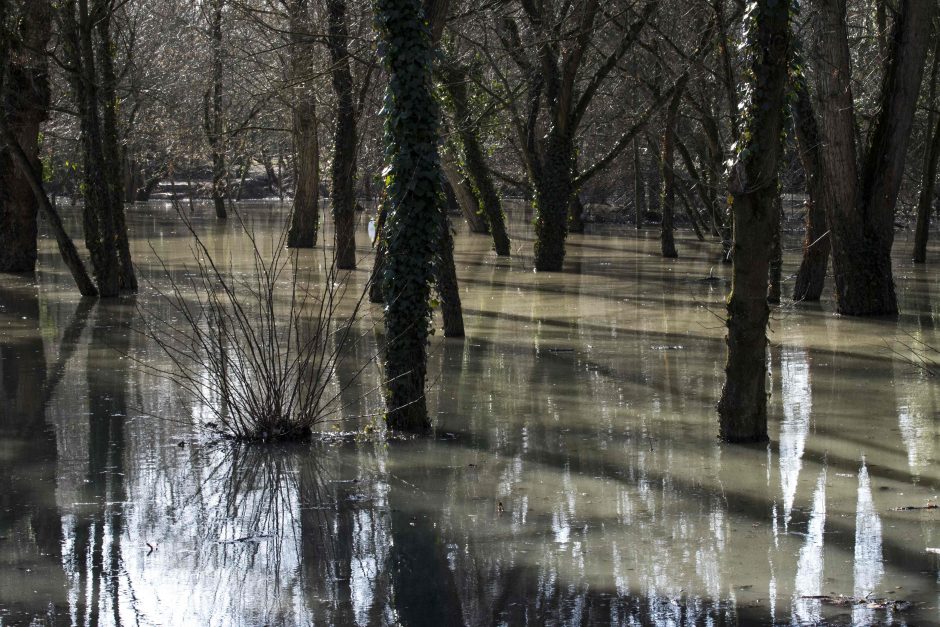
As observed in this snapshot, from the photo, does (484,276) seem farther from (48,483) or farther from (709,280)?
(48,483)

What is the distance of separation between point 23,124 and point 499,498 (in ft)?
55.9

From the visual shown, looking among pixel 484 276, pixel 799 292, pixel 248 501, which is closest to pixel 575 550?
pixel 248 501

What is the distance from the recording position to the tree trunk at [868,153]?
50.0ft

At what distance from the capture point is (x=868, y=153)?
15797 millimetres

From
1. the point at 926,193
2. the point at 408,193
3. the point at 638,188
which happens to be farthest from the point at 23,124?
the point at 638,188

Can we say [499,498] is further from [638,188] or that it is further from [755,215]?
[638,188]

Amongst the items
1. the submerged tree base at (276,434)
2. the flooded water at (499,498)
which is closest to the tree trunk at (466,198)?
the flooded water at (499,498)

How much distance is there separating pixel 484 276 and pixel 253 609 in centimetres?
1728

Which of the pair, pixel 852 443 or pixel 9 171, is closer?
pixel 852 443

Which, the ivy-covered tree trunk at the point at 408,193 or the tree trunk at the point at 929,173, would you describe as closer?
the ivy-covered tree trunk at the point at 408,193

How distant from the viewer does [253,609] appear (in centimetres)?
564

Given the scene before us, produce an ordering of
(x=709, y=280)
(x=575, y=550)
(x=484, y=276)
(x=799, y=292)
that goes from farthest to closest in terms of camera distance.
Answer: (x=484, y=276)
(x=709, y=280)
(x=799, y=292)
(x=575, y=550)

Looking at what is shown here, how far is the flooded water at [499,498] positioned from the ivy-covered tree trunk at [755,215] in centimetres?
36

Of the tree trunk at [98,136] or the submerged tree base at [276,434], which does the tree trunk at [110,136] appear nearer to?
the tree trunk at [98,136]
